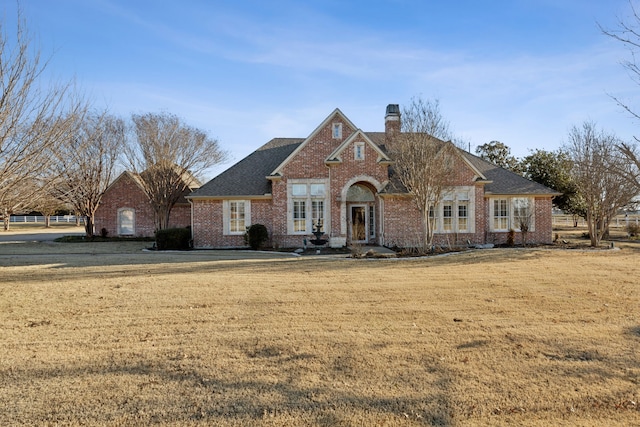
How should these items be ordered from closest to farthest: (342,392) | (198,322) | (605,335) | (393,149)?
1. (342,392)
2. (605,335)
3. (198,322)
4. (393,149)

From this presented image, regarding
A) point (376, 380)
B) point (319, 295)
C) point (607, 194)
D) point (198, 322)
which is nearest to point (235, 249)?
point (319, 295)

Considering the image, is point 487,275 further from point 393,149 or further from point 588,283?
point 393,149

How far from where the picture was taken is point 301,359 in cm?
512

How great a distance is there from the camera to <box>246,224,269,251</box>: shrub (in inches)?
776

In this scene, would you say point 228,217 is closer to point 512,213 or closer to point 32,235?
point 512,213

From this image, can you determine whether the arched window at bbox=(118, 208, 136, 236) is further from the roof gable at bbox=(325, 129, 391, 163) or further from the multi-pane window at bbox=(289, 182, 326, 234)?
the roof gable at bbox=(325, 129, 391, 163)

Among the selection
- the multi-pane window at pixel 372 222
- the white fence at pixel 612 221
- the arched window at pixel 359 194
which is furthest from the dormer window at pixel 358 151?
the white fence at pixel 612 221

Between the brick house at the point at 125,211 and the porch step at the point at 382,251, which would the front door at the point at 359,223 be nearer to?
the porch step at the point at 382,251

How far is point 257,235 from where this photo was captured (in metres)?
19.7

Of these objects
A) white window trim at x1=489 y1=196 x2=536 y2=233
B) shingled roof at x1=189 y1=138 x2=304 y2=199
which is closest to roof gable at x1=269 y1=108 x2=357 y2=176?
shingled roof at x1=189 y1=138 x2=304 y2=199

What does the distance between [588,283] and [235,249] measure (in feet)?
50.1

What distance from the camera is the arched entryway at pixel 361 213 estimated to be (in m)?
21.6

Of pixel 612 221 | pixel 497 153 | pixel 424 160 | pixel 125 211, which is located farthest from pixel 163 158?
pixel 612 221

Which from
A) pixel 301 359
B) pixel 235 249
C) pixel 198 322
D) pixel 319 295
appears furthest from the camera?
pixel 235 249
